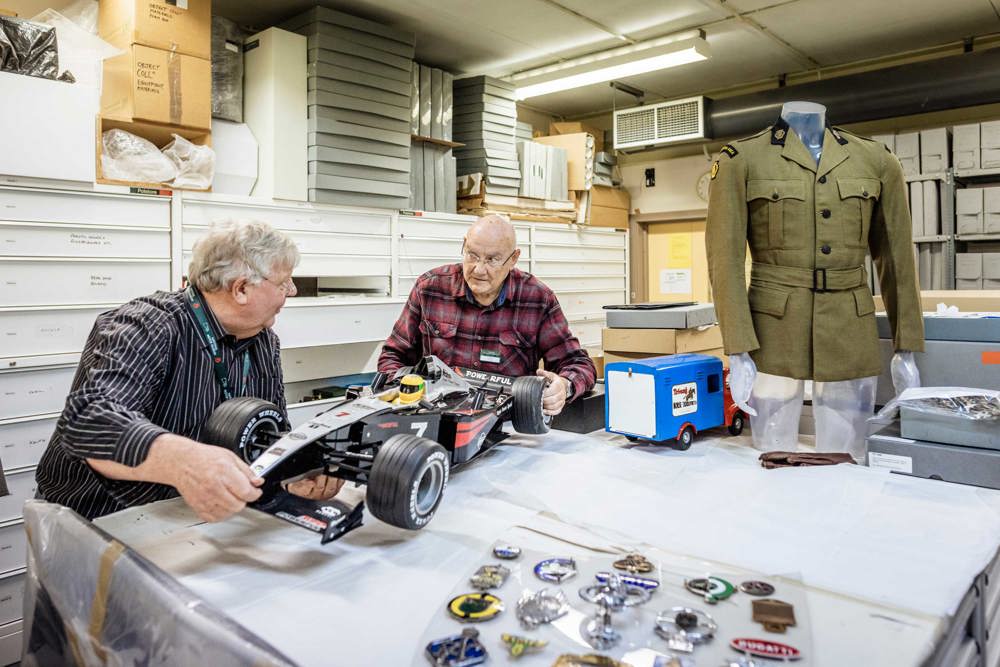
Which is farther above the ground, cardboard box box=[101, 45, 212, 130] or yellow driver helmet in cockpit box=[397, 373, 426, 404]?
cardboard box box=[101, 45, 212, 130]

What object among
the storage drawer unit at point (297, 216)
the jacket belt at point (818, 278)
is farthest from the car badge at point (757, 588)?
the storage drawer unit at point (297, 216)

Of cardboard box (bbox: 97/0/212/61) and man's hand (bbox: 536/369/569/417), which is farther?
cardboard box (bbox: 97/0/212/61)

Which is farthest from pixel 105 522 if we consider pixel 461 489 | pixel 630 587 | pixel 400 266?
pixel 400 266

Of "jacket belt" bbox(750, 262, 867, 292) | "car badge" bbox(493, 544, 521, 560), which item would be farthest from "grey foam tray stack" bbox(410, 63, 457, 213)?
"car badge" bbox(493, 544, 521, 560)

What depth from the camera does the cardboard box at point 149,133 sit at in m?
2.63

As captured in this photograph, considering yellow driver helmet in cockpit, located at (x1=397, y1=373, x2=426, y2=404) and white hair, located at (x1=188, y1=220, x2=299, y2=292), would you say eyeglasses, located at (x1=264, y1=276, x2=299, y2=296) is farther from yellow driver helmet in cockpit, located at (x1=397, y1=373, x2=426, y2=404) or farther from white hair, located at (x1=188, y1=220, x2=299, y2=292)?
yellow driver helmet in cockpit, located at (x1=397, y1=373, x2=426, y2=404)

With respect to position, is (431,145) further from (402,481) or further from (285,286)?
(402,481)

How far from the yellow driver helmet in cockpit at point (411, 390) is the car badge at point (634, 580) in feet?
2.08

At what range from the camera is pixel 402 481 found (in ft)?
3.51

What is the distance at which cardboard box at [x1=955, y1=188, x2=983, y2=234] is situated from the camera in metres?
3.99

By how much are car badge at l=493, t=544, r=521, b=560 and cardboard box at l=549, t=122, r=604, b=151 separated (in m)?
4.70

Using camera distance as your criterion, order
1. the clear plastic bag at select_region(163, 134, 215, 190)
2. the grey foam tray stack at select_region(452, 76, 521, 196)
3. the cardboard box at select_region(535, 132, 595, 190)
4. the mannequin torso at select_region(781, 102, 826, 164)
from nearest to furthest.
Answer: the mannequin torso at select_region(781, 102, 826, 164)
the clear plastic bag at select_region(163, 134, 215, 190)
the grey foam tray stack at select_region(452, 76, 521, 196)
the cardboard box at select_region(535, 132, 595, 190)

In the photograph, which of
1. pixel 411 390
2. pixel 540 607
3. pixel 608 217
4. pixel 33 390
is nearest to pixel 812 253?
pixel 411 390

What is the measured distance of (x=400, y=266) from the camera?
3781mm
